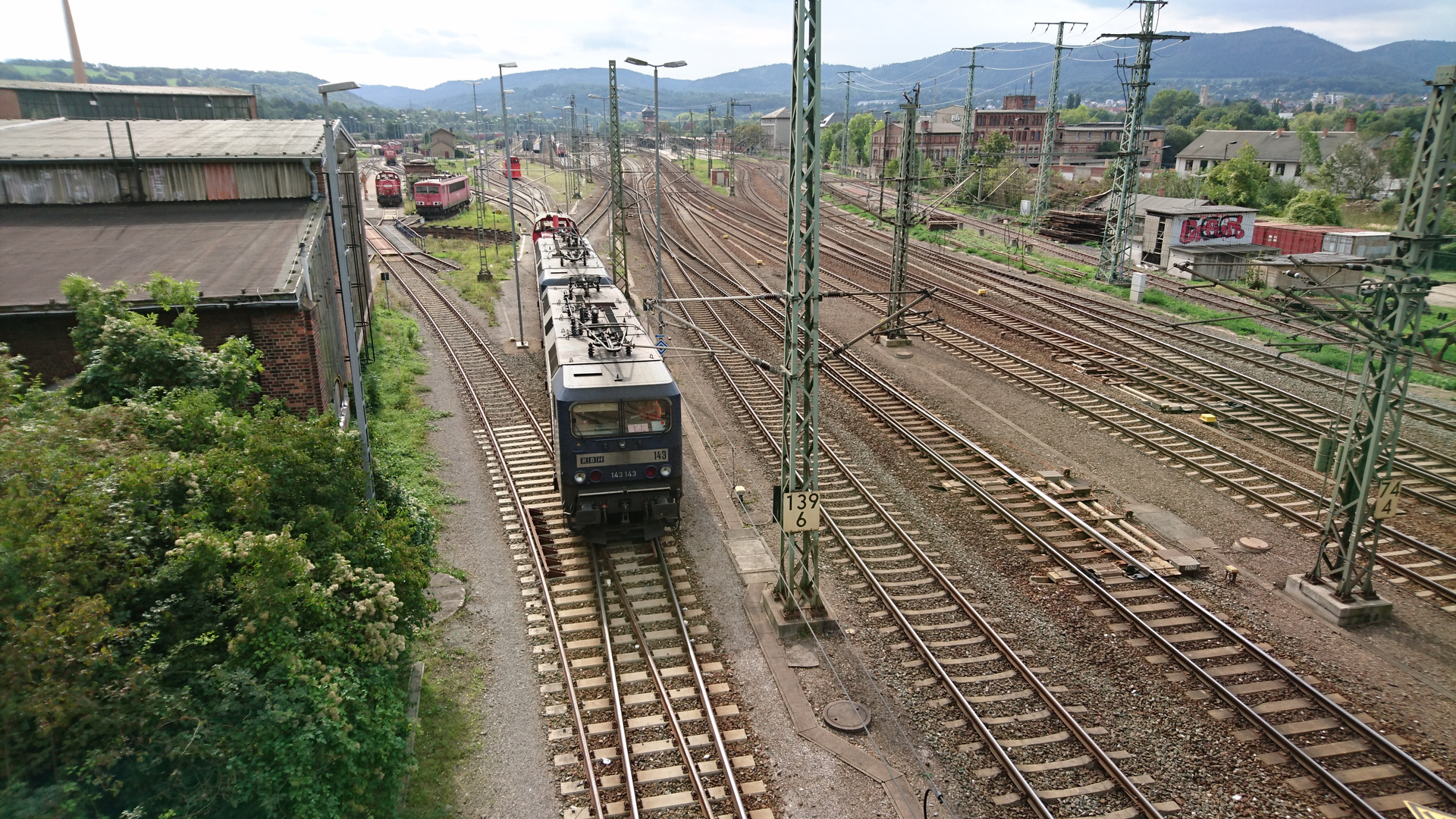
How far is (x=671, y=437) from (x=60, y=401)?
7845 millimetres

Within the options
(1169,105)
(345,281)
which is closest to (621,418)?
(345,281)

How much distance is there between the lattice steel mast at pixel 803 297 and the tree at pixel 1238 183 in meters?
56.3

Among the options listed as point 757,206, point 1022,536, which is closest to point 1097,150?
point 757,206

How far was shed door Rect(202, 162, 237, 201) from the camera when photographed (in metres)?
19.7

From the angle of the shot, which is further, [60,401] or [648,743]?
[648,743]

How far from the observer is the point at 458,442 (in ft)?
63.9

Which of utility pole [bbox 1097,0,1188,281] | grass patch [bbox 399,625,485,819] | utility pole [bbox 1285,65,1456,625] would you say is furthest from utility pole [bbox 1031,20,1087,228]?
grass patch [bbox 399,625,485,819]

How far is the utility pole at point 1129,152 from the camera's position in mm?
34375

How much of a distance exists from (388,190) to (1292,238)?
62402 mm

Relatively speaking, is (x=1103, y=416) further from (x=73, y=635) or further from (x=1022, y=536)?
(x=73, y=635)

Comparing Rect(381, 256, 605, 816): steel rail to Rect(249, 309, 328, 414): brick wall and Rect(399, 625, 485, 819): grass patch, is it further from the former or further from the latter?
Rect(249, 309, 328, 414): brick wall

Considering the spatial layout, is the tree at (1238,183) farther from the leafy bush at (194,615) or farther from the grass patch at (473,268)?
the leafy bush at (194,615)

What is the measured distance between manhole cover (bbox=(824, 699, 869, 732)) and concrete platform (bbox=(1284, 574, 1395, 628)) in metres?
7.40

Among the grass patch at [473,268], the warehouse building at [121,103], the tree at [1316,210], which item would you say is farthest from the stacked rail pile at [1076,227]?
the warehouse building at [121,103]
